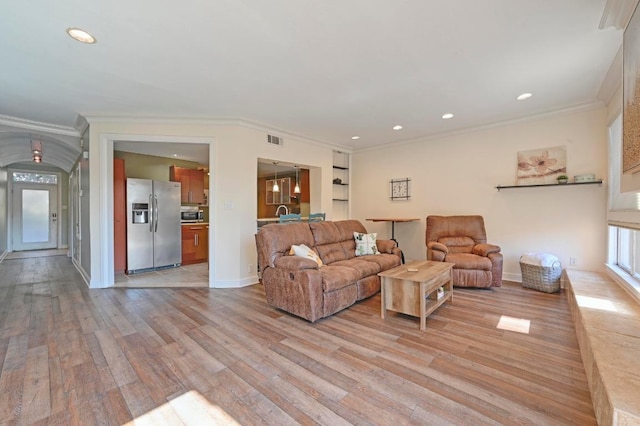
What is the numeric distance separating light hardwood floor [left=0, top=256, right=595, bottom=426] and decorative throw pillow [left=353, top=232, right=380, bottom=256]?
39.4 inches

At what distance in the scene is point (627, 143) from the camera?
1.88m

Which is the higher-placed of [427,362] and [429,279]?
[429,279]

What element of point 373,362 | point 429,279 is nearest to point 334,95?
point 429,279

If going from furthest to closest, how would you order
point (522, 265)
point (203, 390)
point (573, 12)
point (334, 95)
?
1. point (522, 265)
2. point (334, 95)
3. point (573, 12)
4. point (203, 390)

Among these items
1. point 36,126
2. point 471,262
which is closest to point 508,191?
point 471,262

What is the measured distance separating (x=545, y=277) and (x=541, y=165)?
1.67 metres

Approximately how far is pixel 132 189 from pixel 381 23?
512 centimetres

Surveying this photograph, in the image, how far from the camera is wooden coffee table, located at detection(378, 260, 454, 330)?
2736 mm

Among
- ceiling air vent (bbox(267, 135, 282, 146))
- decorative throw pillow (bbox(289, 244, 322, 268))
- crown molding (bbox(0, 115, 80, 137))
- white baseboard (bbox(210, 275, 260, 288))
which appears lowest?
white baseboard (bbox(210, 275, 260, 288))

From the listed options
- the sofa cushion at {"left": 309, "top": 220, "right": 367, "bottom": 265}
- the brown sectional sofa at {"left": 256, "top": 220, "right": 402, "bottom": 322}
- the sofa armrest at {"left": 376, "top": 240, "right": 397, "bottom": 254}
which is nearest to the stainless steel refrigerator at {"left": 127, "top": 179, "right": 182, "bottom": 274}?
the brown sectional sofa at {"left": 256, "top": 220, "right": 402, "bottom": 322}

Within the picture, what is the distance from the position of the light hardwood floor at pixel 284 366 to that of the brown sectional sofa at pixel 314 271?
17cm

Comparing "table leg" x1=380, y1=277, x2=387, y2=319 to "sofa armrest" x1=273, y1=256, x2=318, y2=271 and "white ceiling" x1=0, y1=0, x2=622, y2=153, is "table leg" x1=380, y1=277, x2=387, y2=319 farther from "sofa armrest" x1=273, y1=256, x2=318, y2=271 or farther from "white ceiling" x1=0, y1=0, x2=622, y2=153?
"white ceiling" x1=0, y1=0, x2=622, y2=153

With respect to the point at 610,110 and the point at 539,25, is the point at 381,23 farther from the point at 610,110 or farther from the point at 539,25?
the point at 610,110

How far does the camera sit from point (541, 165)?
420 cm
